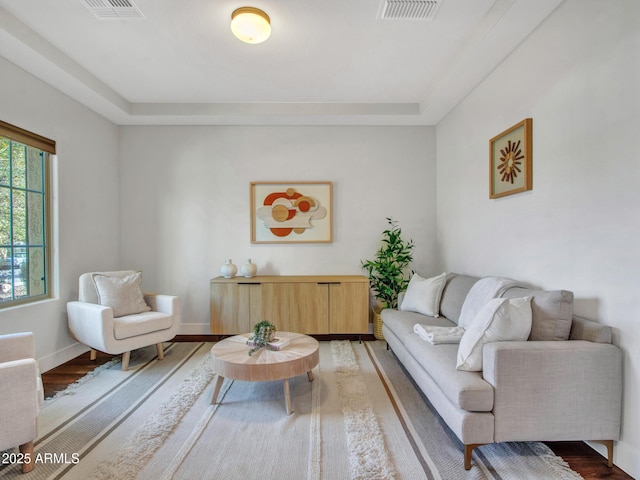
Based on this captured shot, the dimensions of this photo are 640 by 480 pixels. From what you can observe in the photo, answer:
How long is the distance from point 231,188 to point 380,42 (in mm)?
2403

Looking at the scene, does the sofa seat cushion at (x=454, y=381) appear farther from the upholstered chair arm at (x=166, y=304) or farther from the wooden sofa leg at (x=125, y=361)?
the wooden sofa leg at (x=125, y=361)

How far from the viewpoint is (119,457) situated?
1.86 metres

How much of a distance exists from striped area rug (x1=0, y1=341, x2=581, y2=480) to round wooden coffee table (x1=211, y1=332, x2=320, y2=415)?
10.0 inches

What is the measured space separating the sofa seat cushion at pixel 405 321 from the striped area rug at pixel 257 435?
40cm

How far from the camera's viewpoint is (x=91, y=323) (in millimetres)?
2988

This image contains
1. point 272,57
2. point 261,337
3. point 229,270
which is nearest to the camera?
point 261,337

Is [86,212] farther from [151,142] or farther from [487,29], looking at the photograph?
[487,29]

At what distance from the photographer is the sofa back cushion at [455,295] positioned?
296 cm

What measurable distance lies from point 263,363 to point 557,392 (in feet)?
5.47

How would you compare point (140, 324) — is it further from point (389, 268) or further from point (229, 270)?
point (389, 268)

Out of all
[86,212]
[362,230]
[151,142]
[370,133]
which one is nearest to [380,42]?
[370,133]

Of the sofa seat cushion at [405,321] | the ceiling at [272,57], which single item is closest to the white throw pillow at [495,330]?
the sofa seat cushion at [405,321]

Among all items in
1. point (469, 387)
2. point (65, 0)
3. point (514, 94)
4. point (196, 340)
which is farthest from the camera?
point (196, 340)

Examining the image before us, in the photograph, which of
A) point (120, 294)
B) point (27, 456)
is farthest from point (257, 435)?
point (120, 294)
